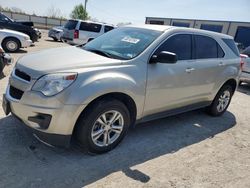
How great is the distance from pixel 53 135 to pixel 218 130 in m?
3.33

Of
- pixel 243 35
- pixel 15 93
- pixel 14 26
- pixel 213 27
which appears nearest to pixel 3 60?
pixel 15 93

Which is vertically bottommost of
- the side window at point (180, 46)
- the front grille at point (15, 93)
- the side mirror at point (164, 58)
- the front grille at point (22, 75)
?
the front grille at point (15, 93)

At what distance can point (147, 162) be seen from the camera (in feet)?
11.8

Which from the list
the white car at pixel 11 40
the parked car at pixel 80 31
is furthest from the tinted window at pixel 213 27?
the white car at pixel 11 40

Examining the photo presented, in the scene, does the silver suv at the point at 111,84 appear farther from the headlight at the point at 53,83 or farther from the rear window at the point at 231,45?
the rear window at the point at 231,45

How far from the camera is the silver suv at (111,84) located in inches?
121

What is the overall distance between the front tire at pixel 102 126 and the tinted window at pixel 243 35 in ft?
98.4

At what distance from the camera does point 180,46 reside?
174 inches

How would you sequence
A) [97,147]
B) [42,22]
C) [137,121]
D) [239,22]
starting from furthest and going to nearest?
[42,22]
[239,22]
[137,121]
[97,147]

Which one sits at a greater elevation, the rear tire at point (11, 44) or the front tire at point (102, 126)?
the front tire at point (102, 126)

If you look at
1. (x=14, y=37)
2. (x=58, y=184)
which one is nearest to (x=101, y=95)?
→ (x=58, y=184)

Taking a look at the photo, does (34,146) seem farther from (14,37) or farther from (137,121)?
(14,37)

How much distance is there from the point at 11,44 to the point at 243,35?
89.5 feet

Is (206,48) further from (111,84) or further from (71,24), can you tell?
(71,24)
